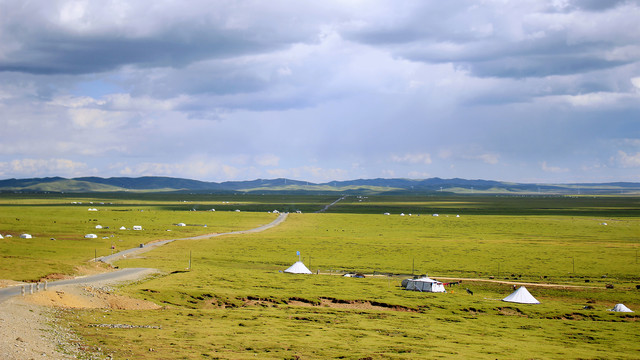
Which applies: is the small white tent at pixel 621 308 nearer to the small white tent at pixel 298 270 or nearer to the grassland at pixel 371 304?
the grassland at pixel 371 304

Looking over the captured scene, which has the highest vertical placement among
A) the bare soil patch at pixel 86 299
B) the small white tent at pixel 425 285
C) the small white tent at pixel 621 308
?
the bare soil patch at pixel 86 299

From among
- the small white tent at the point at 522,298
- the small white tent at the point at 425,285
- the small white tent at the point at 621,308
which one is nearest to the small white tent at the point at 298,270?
the small white tent at the point at 425,285

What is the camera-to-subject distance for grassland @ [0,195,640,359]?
124ft

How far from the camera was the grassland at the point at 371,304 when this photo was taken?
1489 inches

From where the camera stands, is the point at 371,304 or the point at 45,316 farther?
the point at 371,304

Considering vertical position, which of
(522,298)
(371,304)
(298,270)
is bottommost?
(371,304)

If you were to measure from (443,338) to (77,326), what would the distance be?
26003mm

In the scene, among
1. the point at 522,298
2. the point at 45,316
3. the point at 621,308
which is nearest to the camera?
the point at 45,316

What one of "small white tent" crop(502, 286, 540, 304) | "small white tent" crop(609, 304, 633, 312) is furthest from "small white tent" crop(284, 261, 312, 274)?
"small white tent" crop(609, 304, 633, 312)

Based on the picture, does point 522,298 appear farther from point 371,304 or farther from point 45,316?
point 45,316

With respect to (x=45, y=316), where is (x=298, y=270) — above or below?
below

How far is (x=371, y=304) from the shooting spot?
5709 cm

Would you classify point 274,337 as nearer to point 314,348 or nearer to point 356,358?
point 314,348

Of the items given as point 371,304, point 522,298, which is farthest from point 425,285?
point 522,298
